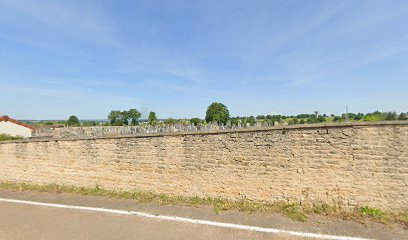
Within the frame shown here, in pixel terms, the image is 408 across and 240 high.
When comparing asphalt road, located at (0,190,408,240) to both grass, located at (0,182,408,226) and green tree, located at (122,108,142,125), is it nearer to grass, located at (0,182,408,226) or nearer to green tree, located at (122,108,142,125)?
grass, located at (0,182,408,226)

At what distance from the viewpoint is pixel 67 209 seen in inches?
259

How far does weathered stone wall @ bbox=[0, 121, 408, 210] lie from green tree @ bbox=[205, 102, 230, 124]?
2514cm

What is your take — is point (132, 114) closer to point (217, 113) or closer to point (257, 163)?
point (217, 113)

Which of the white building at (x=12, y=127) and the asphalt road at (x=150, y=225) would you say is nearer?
the asphalt road at (x=150, y=225)

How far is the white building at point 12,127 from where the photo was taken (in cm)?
2695

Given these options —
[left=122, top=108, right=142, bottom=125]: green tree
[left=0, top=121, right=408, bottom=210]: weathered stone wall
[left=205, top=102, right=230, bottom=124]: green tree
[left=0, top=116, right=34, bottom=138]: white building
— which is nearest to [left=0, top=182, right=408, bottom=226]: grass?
[left=0, top=121, right=408, bottom=210]: weathered stone wall

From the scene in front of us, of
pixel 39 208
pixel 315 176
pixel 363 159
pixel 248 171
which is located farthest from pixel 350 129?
pixel 39 208

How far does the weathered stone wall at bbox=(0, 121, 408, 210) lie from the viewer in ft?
16.7

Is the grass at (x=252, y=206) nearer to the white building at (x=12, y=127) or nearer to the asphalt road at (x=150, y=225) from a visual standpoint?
the asphalt road at (x=150, y=225)

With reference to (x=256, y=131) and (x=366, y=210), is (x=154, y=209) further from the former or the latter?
(x=366, y=210)

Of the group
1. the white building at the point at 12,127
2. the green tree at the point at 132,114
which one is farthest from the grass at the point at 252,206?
the green tree at the point at 132,114

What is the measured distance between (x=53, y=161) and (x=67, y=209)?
2.91 meters

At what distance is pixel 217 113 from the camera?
33.5 meters

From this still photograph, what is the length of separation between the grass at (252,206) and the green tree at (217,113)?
2551 centimetres
